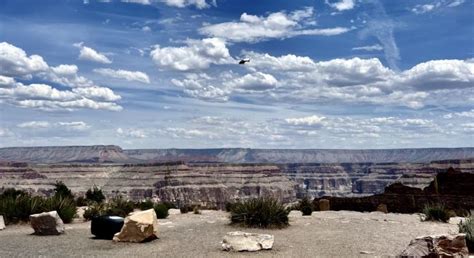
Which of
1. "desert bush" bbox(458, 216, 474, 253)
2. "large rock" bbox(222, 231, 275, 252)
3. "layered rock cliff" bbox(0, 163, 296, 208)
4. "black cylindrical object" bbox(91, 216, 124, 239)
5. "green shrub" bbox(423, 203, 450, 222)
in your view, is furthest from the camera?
"layered rock cliff" bbox(0, 163, 296, 208)

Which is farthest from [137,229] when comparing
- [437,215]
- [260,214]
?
[437,215]

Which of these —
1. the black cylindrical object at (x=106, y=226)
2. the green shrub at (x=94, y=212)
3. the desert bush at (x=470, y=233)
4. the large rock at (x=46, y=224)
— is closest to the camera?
the desert bush at (x=470, y=233)

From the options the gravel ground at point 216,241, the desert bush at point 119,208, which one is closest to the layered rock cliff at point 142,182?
the desert bush at point 119,208

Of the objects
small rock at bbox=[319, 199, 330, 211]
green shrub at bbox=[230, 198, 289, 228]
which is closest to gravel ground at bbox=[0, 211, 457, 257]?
green shrub at bbox=[230, 198, 289, 228]

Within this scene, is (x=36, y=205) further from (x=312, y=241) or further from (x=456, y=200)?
(x=456, y=200)

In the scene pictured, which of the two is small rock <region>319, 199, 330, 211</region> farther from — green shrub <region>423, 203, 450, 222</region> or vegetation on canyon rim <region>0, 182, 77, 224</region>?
vegetation on canyon rim <region>0, 182, 77, 224</region>

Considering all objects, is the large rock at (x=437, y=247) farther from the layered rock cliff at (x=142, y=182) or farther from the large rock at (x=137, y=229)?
the layered rock cliff at (x=142, y=182)
